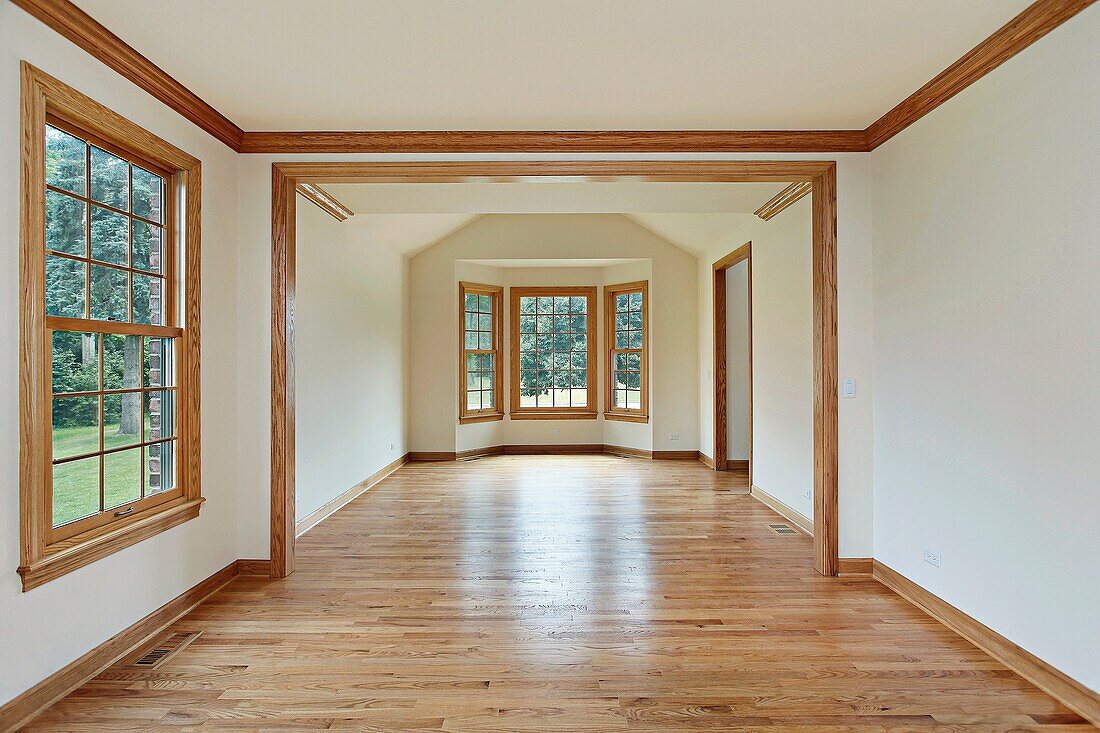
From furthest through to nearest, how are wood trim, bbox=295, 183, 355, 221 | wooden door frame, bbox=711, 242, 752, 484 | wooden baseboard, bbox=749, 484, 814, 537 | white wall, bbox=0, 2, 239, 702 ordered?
1. wooden door frame, bbox=711, 242, 752, 484
2. wooden baseboard, bbox=749, 484, 814, 537
3. wood trim, bbox=295, 183, 355, 221
4. white wall, bbox=0, 2, 239, 702

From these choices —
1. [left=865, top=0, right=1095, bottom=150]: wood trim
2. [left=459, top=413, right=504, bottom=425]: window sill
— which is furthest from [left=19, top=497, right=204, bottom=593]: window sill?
[left=459, top=413, right=504, bottom=425]: window sill

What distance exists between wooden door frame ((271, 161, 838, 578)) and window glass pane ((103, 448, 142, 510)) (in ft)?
2.95

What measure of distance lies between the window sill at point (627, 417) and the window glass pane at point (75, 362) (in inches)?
266

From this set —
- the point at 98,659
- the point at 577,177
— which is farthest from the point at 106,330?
the point at 577,177

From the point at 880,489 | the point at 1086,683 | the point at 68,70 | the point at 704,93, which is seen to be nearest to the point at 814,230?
the point at 704,93

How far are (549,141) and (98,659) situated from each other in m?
3.45

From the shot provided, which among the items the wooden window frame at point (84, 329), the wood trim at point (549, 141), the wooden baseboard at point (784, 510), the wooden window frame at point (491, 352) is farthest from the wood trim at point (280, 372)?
the wooden window frame at point (491, 352)

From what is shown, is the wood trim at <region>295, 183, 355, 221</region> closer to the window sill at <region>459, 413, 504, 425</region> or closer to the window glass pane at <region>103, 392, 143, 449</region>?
the window glass pane at <region>103, 392, 143, 449</region>

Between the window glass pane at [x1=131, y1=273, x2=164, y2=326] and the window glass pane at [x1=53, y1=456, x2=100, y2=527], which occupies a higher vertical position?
the window glass pane at [x1=131, y1=273, x2=164, y2=326]

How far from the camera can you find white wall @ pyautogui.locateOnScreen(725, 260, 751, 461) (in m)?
7.72

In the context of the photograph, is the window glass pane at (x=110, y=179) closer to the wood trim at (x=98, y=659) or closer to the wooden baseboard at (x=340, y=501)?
the wood trim at (x=98, y=659)

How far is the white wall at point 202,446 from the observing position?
7.59 feet

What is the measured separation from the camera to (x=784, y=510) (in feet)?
18.0

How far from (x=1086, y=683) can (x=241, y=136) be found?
16.0 feet
